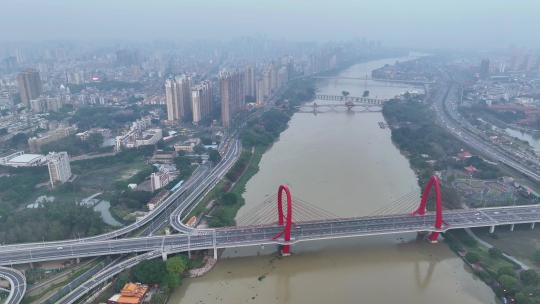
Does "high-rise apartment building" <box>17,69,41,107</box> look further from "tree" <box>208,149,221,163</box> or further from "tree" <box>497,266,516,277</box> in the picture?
"tree" <box>497,266,516,277</box>

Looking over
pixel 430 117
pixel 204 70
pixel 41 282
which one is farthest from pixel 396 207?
pixel 204 70

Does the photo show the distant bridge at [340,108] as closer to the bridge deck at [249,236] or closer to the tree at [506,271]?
the bridge deck at [249,236]

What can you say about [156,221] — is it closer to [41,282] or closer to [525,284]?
[41,282]

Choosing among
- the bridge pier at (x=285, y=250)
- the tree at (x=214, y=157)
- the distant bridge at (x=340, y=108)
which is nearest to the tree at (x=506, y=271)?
the bridge pier at (x=285, y=250)

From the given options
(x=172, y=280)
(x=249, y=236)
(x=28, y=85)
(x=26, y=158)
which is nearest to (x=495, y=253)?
(x=249, y=236)

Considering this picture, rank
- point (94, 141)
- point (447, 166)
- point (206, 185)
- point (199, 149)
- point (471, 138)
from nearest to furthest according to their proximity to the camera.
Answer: point (206, 185) < point (447, 166) < point (199, 149) < point (94, 141) < point (471, 138)

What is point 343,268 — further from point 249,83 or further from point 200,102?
point 249,83
